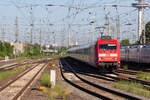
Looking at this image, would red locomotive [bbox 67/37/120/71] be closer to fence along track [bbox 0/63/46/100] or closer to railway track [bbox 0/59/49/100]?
railway track [bbox 0/59/49/100]

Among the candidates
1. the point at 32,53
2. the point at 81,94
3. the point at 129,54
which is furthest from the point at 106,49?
the point at 32,53

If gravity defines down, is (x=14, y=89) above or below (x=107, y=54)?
below

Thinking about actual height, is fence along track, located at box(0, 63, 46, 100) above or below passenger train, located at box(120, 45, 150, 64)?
below

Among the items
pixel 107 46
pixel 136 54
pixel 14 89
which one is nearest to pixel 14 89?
pixel 14 89

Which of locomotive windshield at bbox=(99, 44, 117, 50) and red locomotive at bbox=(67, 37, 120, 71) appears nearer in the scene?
red locomotive at bbox=(67, 37, 120, 71)

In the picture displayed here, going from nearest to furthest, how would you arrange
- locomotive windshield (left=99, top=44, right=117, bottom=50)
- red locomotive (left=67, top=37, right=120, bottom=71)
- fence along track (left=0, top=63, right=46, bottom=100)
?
fence along track (left=0, top=63, right=46, bottom=100) → red locomotive (left=67, top=37, right=120, bottom=71) → locomotive windshield (left=99, top=44, right=117, bottom=50)

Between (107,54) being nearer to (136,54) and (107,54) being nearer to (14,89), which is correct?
(14,89)

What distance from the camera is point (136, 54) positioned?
34.1 metres

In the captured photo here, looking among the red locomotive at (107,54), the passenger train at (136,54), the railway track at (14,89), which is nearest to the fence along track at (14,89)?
the railway track at (14,89)

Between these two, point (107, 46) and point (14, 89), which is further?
point (107, 46)

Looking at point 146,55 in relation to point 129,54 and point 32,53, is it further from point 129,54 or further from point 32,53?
point 32,53

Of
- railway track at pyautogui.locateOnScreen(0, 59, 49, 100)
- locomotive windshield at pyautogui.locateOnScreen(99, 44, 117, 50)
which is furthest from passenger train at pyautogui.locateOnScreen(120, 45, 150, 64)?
railway track at pyautogui.locateOnScreen(0, 59, 49, 100)

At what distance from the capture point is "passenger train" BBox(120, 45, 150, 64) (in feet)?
98.9

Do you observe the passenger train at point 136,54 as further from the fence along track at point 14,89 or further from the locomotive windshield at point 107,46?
the fence along track at point 14,89
